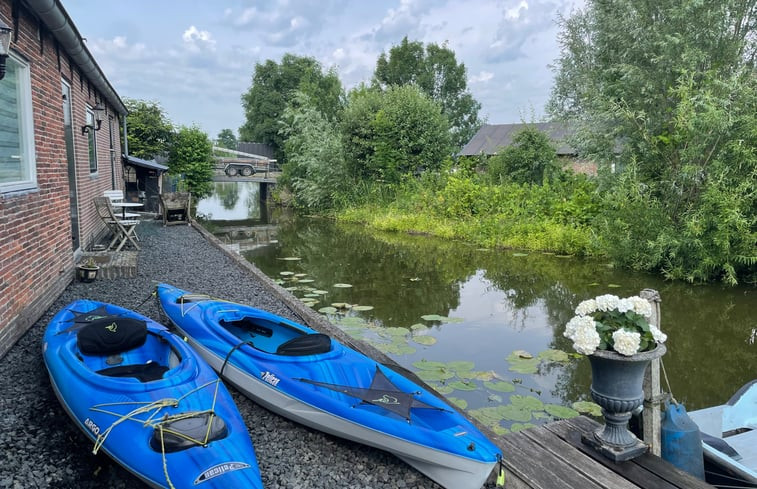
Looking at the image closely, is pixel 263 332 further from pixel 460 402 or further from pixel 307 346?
pixel 460 402

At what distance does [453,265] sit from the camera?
36.2 ft

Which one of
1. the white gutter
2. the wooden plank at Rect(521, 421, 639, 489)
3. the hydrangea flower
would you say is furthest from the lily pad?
the white gutter

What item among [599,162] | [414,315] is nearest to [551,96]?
[599,162]

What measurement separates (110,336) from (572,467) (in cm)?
310

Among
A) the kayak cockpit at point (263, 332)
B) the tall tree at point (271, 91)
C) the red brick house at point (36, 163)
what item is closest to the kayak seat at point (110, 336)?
the kayak cockpit at point (263, 332)

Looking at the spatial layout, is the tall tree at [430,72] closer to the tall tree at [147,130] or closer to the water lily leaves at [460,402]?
the tall tree at [147,130]

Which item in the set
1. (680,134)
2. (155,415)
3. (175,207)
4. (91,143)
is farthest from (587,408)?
(175,207)

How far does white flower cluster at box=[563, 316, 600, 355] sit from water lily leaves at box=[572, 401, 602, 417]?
2.13m

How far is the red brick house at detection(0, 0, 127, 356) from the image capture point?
4539 millimetres

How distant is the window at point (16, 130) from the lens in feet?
15.3

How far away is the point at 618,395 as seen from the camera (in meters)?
2.67

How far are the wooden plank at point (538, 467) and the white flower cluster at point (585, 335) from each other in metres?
0.67

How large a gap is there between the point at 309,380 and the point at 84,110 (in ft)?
27.6

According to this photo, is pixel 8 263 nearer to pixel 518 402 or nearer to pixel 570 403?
pixel 518 402
